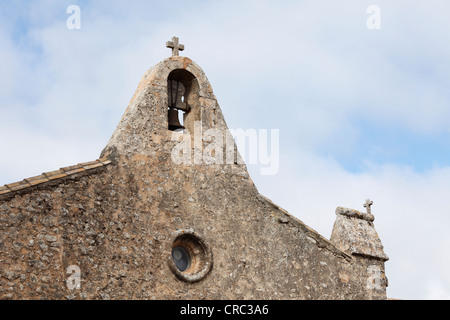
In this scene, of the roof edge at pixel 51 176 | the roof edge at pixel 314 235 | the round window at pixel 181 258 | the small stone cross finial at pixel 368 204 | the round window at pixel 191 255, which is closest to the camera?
the roof edge at pixel 51 176

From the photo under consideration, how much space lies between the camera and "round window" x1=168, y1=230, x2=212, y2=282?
10250 millimetres

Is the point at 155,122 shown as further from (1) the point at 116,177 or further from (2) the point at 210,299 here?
(2) the point at 210,299

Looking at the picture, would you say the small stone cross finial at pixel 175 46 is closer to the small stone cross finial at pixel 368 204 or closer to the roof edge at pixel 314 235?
the roof edge at pixel 314 235

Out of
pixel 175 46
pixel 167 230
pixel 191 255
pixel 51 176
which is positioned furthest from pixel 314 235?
pixel 51 176

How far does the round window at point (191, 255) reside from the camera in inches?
404

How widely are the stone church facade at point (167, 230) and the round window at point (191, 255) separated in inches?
0.7

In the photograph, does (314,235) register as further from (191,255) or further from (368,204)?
(191,255)

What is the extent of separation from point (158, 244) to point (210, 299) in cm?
113

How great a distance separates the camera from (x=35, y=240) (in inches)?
352

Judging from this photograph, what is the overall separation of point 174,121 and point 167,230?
2.12 m

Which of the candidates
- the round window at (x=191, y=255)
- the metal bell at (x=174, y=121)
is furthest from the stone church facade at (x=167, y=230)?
the metal bell at (x=174, y=121)

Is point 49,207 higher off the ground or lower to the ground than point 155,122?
lower
